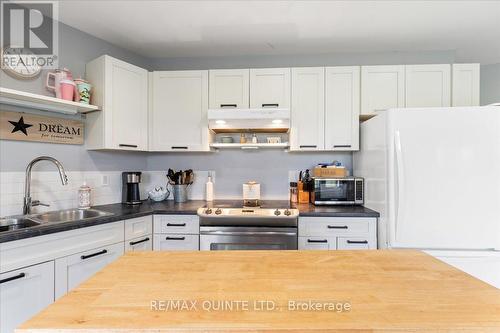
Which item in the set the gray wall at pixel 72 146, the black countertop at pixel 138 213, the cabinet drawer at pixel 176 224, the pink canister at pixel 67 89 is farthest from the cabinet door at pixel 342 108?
the pink canister at pixel 67 89

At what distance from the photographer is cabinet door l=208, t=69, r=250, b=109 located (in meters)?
2.44

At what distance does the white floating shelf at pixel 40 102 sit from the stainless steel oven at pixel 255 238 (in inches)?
60.0

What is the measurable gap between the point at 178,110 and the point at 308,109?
1.32m

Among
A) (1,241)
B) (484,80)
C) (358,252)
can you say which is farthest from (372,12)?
(1,241)

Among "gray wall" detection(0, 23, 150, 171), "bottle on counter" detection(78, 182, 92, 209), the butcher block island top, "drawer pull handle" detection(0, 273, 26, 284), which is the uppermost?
"gray wall" detection(0, 23, 150, 171)

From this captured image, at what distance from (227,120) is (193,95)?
49 centimetres

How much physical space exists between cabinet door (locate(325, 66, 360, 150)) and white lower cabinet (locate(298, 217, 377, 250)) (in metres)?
0.73

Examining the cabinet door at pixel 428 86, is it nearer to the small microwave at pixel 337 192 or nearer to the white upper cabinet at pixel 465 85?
the white upper cabinet at pixel 465 85

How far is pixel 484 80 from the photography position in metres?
2.96

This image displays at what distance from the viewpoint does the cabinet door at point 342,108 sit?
237cm

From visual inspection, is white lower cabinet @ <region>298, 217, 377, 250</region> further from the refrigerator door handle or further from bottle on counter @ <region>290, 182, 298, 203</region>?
bottle on counter @ <region>290, 182, 298, 203</region>

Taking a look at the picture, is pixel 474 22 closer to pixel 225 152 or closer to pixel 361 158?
pixel 361 158

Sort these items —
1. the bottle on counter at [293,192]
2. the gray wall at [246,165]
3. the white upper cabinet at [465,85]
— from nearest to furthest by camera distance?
1. the white upper cabinet at [465,85]
2. the bottle on counter at [293,192]
3. the gray wall at [246,165]

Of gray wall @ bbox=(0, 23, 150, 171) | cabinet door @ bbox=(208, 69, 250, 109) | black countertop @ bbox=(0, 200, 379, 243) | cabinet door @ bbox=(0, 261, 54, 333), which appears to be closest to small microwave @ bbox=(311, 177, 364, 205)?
black countertop @ bbox=(0, 200, 379, 243)
